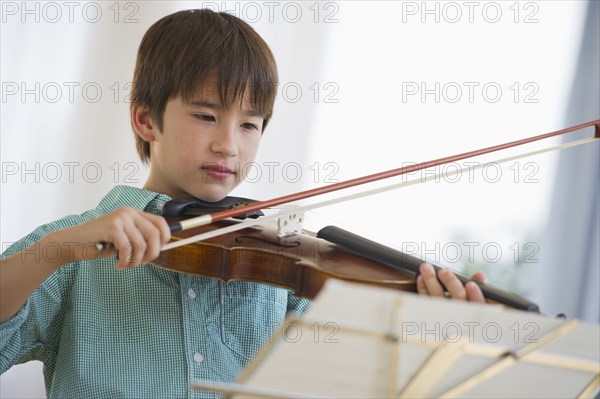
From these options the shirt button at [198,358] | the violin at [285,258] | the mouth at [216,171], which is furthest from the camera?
the mouth at [216,171]

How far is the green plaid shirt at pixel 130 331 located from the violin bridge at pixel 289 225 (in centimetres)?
11

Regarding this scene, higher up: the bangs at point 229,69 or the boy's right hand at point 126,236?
the bangs at point 229,69

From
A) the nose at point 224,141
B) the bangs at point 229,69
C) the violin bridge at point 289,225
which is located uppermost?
the bangs at point 229,69

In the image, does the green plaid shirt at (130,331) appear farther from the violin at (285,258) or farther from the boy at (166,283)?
the violin at (285,258)

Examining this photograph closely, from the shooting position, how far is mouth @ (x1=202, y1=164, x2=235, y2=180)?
3.93ft

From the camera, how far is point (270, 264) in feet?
3.44

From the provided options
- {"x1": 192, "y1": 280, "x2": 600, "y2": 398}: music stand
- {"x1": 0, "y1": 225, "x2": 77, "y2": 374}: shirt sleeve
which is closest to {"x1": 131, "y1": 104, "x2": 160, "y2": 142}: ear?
{"x1": 0, "y1": 225, "x2": 77, "y2": 374}: shirt sleeve

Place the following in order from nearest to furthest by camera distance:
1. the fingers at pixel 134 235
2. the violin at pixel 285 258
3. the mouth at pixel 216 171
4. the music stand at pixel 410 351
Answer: the music stand at pixel 410 351 → the fingers at pixel 134 235 → the violin at pixel 285 258 → the mouth at pixel 216 171

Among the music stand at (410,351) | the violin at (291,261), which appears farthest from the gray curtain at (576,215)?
the music stand at (410,351)

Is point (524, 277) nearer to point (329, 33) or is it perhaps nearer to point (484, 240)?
point (484, 240)

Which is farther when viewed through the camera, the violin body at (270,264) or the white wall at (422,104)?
the white wall at (422,104)

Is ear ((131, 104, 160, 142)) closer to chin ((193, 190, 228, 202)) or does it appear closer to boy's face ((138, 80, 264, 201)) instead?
boy's face ((138, 80, 264, 201))

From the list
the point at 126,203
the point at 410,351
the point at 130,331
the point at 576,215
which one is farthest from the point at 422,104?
the point at 410,351

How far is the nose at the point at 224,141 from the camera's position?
1.18 meters
